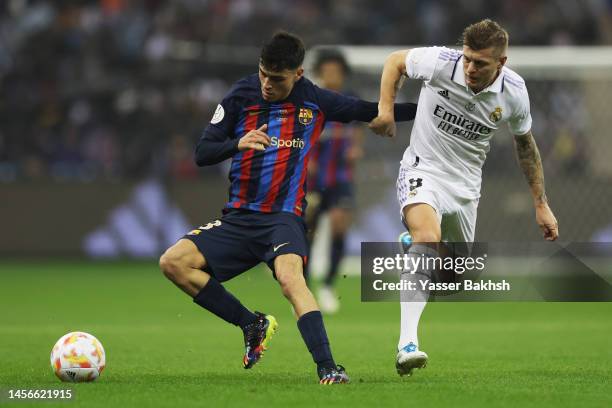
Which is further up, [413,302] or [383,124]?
[383,124]

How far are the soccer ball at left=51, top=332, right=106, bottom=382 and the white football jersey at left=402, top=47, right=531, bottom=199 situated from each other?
2.33m

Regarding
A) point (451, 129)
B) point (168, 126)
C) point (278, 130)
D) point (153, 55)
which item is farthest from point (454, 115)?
point (153, 55)

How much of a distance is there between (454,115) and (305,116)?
0.98 meters

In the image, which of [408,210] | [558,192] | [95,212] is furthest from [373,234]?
[408,210]

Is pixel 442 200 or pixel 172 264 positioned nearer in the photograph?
pixel 172 264

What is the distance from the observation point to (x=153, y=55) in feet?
66.7

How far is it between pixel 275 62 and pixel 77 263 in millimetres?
12253

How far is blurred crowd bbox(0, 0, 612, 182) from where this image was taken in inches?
725

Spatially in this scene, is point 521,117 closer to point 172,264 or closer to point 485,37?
point 485,37

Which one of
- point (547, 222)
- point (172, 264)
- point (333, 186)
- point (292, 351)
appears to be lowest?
point (292, 351)

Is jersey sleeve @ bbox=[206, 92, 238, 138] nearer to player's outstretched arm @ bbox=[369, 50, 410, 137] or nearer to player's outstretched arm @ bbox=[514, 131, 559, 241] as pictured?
player's outstretched arm @ bbox=[369, 50, 410, 137]

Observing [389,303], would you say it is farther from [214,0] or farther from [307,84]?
[214,0]

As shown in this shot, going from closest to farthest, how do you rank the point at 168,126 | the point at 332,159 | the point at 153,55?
the point at 332,159
the point at 168,126
the point at 153,55

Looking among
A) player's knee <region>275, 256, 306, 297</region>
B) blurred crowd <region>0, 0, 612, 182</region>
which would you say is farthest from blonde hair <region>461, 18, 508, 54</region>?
blurred crowd <region>0, 0, 612, 182</region>
